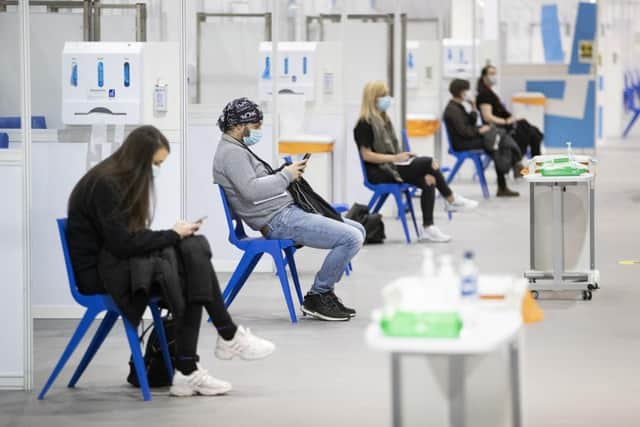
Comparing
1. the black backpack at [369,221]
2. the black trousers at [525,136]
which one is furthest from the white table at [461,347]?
the black trousers at [525,136]

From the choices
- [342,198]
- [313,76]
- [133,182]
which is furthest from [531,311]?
[342,198]

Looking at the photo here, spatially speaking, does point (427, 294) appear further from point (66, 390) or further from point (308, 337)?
point (308, 337)

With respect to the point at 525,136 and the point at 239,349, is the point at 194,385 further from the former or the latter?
the point at 525,136

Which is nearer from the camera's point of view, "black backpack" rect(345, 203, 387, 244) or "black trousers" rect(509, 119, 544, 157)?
"black backpack" rect(345, 203, 387, 244)

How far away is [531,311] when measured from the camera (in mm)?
3811

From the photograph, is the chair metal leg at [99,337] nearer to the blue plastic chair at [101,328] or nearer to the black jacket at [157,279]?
the blue plastic chair at [101,328]

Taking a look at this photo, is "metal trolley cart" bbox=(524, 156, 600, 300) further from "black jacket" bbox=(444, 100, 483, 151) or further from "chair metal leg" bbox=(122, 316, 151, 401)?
"black jacket" bbox=(444, 100, 483, 151)

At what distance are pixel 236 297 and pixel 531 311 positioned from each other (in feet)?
13.6


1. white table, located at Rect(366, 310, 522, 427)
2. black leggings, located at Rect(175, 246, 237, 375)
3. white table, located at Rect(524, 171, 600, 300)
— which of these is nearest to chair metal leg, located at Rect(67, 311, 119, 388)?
black leggings, located at Rect(175, 246, 237, 375)

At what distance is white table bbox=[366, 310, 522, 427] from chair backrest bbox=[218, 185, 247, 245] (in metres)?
3.37

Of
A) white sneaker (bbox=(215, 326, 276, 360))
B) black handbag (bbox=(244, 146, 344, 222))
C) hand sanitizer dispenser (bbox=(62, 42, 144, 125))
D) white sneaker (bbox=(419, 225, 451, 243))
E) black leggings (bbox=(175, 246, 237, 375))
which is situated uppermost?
hand sanitizer dispenser (bbox=(62, 42, 144, 125))

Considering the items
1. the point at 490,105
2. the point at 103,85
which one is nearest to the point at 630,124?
the point at 490,105

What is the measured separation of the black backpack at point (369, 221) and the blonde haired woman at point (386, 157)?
0.23m

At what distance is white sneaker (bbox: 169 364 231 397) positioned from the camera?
5.34 metres
